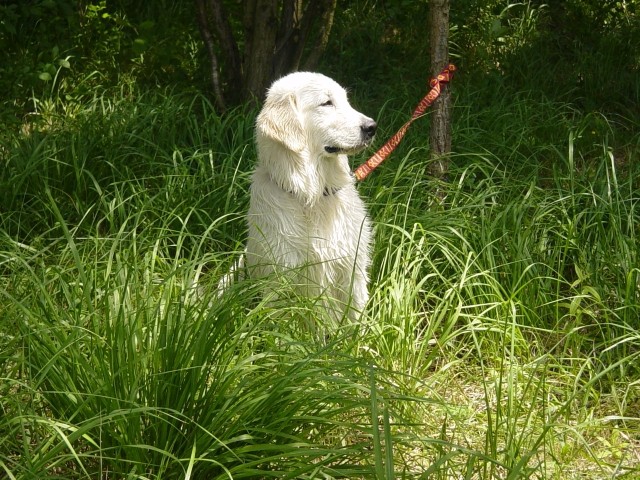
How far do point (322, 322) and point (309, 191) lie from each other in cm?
68

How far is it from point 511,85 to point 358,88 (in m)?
1.07

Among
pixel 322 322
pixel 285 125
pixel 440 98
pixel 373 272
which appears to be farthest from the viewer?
pixel 440 98

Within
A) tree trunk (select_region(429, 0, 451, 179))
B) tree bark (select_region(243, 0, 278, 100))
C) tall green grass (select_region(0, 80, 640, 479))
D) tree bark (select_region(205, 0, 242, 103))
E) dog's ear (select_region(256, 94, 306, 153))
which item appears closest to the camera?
tall green grass (select_region(0, 80, 640, 479))

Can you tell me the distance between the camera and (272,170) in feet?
12.7

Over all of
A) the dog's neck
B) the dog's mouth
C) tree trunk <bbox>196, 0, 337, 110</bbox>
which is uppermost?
tree trunk <bbox>196, 0, 337, 110</bbox>

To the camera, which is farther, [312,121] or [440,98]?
[440,98]

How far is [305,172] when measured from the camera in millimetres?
3820

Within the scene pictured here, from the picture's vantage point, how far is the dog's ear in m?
3.77

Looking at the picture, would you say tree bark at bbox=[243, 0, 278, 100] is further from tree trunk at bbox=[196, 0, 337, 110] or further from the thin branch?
the thin branch

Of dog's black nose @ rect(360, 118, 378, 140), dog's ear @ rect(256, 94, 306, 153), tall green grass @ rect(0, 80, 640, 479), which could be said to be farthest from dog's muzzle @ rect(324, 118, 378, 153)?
tall green grass @ rect(0, 80, 640, 479)

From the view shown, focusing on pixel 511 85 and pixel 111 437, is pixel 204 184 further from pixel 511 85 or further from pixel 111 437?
pixel 511 85

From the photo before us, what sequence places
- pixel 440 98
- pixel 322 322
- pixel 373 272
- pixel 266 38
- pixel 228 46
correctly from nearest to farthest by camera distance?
pixel 322 322, pixel 373 272, pixel 440 98, pixel 266 38, pixel 228 46


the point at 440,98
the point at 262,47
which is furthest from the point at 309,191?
the point at 262,47

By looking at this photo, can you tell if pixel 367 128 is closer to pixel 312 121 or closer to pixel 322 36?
pixel 312 121
